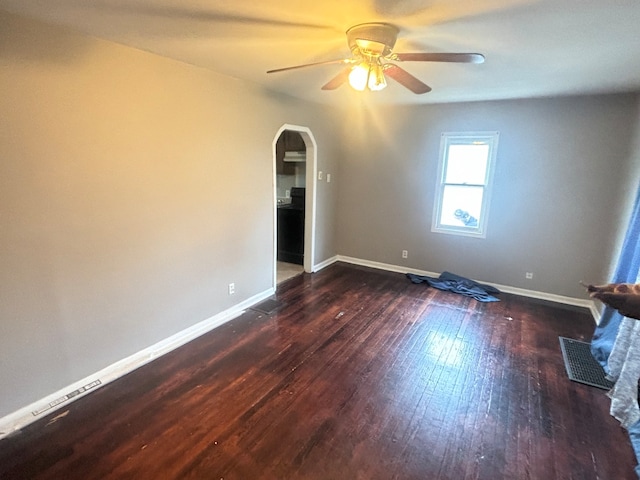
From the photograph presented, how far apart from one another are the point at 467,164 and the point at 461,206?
22.5 inches

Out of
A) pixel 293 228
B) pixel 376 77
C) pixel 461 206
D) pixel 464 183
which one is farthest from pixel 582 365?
pixel 293 228

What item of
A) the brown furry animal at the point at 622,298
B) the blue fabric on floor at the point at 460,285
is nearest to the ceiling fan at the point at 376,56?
the brown furry animal at the point at 622,298

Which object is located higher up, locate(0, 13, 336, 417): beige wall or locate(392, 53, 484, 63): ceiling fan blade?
locate(392, 53, 484, 63): ceiling fan blade

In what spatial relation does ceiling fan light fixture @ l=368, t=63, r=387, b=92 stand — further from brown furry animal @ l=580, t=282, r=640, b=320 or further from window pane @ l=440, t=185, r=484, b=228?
window pane @ l=440, t=185, r=484, b=228

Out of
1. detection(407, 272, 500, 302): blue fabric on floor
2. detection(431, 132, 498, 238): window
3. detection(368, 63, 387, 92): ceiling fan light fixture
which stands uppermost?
detection(368, 63, 387, 92): ceiling fan light fixture

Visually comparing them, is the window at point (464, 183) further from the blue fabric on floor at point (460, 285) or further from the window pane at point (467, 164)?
the blue fabric on floor at point (460, 285)

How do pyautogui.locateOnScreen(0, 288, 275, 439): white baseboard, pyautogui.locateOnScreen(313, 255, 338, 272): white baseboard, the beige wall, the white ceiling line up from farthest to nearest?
pyautogui.locateOnScreen(313, 255, 338, 272): white baseboard
pyautogui.locateOnScreen(0, 288, 275, 439): white baseboard
the beige wall
the white ceiling

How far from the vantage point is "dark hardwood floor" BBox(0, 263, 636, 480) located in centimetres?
188

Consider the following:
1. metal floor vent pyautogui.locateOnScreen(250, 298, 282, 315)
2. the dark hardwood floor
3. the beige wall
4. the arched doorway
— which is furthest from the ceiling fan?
metal floor vent pyautogui.locateOnScreen(250, 298, 282, 315)

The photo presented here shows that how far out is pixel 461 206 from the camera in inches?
185

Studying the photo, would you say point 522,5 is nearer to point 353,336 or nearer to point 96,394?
point 353,336

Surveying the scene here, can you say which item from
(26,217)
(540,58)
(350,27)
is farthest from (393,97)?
(26,217)

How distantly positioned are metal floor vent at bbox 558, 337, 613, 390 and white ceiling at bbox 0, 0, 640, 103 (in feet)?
7.88

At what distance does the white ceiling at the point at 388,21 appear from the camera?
5.53 feet
